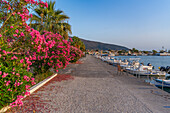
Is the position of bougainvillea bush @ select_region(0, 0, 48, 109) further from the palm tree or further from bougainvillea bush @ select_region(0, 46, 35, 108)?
the palm tree

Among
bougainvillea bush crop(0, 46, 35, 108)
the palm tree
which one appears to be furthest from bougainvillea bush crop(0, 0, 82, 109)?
the palm tree

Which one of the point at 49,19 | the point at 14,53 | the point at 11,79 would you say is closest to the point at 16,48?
the point at 14,53

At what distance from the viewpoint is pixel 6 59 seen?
3.89 meters

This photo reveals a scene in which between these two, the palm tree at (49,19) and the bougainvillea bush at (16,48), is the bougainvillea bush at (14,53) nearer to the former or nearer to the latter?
the bougainvillea bush at (16,48)

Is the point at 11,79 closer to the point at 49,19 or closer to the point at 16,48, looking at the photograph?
the point at 16,48

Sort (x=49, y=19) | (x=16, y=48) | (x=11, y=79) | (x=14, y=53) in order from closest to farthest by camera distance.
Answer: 1. (x=11, y=79)
2. (x=14, y=53)
3. (x=16, y=48)
4. (x=49, y=19)

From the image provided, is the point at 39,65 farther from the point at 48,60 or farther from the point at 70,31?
the point at 70,31

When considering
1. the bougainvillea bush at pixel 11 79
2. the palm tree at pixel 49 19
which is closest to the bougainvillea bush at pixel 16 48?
the bougainvillea bush at pixel 11 79

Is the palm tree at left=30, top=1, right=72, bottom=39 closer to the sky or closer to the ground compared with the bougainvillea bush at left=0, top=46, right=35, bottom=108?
closer to the sky

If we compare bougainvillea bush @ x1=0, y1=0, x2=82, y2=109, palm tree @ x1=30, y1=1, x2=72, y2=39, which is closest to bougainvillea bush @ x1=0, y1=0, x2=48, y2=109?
bougainvillea bush @ x1=0, y1=0, x2=82, y2=109

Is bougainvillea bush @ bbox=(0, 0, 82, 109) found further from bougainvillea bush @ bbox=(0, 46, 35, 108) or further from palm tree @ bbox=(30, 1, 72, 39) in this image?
palm tree @ bbox=(30, 1, 72, 39)

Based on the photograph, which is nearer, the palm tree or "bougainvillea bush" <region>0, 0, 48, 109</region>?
"bougainvillea bush" <region>0, 0, 48, 109</region>

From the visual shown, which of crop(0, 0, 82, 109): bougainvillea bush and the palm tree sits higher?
the palm tree

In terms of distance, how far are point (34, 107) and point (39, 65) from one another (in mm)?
4989
